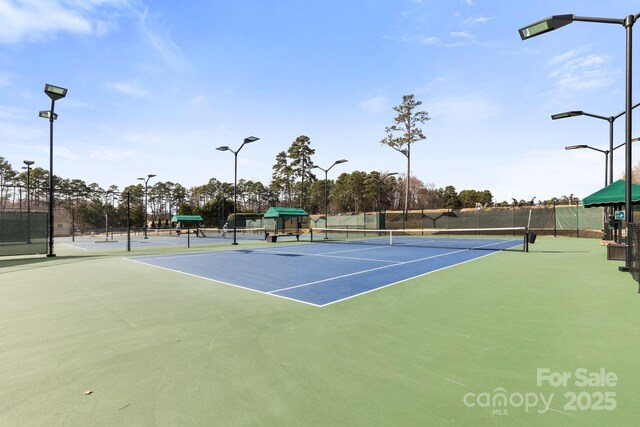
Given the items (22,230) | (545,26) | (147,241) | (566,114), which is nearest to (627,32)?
(545,26)

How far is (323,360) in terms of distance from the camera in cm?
358

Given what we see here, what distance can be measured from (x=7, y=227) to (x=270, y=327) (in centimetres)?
2158

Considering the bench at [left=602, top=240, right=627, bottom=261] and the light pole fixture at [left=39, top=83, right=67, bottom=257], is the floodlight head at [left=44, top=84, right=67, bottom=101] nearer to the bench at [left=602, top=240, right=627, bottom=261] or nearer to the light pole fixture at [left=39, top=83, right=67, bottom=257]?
the light pole fixture at [left=39, top=83, right=67, bottom=257]

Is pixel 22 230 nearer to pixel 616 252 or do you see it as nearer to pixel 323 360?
pixel 323 360

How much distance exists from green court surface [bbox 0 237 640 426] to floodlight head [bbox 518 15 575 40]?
6.60 m

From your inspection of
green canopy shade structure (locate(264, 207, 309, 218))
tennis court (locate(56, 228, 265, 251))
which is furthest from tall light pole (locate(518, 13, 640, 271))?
green canopy shade structure (locate(264, 207, 309, 218))

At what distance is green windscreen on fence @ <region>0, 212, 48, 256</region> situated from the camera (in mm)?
17891

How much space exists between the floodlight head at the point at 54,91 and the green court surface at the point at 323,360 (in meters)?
13.5

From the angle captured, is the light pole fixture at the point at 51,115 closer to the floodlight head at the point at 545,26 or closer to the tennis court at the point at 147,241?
the tennis court at the point at 147,241

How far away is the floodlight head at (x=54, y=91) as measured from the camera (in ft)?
50.9

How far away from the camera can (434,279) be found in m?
8.65

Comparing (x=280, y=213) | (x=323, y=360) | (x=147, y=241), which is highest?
(x=280, y=213)

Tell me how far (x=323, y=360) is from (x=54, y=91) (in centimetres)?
1939

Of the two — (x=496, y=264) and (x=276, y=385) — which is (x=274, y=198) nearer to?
(x=496, y=264)
